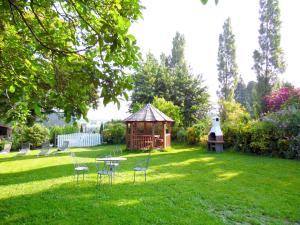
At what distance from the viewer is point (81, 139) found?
2317cm

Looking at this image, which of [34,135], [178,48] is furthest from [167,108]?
[178,48]

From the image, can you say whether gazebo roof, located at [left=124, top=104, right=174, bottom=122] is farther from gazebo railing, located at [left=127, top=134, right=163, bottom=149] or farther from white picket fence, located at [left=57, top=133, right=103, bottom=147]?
white picket fence, located at [left=57, top=133, right=103, bottom=147]

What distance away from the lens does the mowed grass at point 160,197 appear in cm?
530

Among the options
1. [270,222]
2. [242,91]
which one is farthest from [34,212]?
[242,91]

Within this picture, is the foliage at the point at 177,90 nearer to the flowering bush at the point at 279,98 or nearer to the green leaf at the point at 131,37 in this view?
the flowering bush at the point at 279,98

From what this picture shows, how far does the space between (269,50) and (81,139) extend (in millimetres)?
22614

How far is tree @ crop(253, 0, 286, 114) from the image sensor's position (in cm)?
2931

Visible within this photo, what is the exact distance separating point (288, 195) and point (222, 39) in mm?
33238

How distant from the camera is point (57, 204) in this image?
616cm

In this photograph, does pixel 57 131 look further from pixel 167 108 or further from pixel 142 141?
pixel 167 108

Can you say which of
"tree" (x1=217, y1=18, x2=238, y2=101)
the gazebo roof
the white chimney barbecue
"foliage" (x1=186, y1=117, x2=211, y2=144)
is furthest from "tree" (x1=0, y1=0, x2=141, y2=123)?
"tree" (x1=217, y1=18, x2=238, y2=101)

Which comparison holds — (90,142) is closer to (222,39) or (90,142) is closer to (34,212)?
(34,212)

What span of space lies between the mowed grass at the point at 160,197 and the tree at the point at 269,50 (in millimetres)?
21394

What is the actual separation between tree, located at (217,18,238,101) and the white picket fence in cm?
1996
